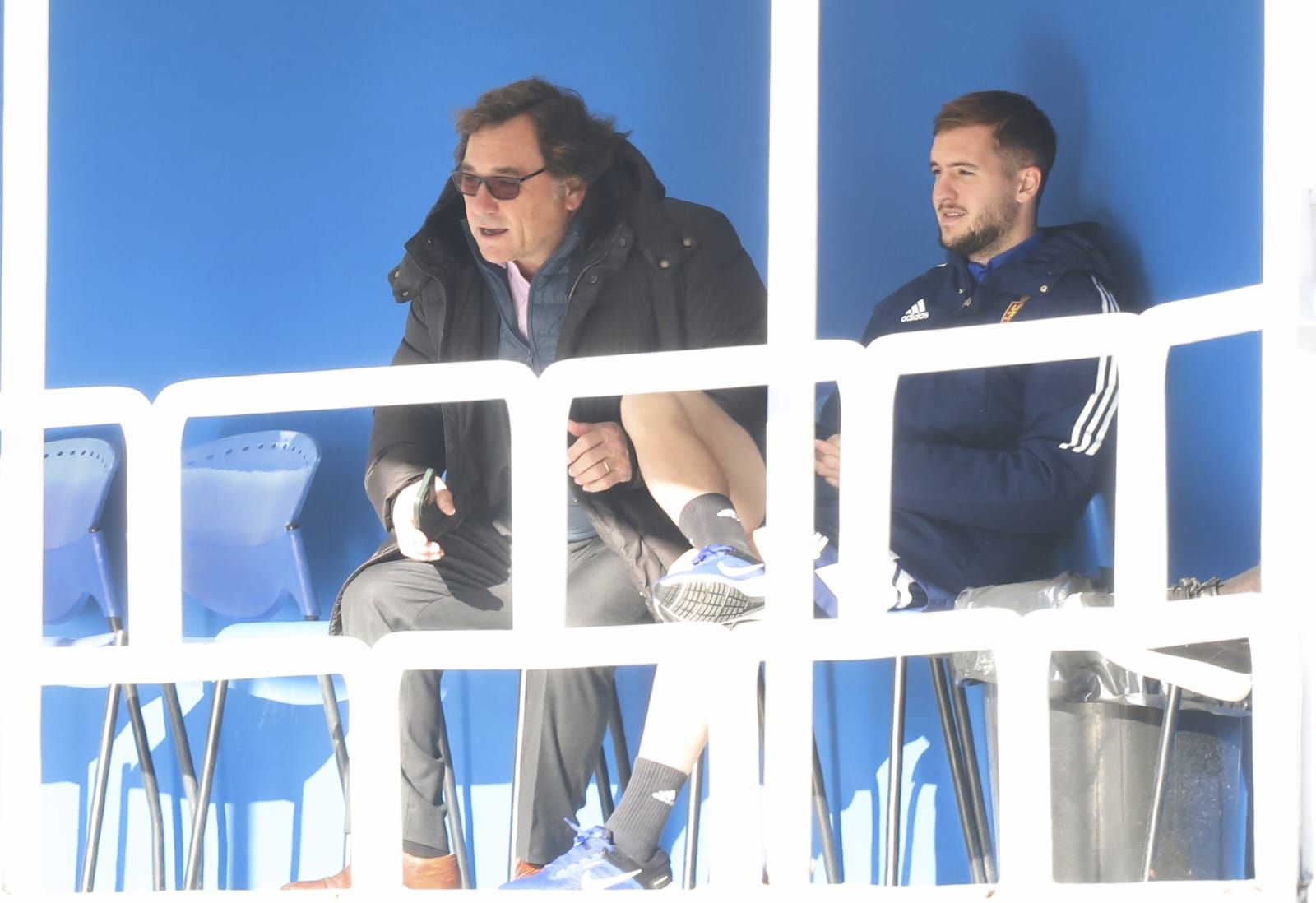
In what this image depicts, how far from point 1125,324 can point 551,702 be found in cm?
128

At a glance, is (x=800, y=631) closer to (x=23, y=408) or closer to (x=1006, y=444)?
(x=23, y=408)

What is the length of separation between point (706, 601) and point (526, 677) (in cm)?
50

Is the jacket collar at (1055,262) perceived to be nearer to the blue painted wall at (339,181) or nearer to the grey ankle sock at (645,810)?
the blue painted wall at (339,181)

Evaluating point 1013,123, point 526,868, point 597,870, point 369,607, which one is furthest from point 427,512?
point 1013,123

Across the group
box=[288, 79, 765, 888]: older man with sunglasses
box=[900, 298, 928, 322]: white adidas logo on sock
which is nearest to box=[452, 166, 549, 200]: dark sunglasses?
box=[288, 79, 765, 888]: older man with sunglasses

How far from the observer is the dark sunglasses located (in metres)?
2.49

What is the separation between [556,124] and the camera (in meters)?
2.55

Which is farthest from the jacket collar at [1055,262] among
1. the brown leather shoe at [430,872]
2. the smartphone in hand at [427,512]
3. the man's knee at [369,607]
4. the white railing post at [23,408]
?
the white railing post at [23,408]

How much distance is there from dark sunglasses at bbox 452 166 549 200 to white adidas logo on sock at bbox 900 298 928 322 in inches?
24.7

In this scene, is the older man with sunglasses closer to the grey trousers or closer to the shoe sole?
the grey trousers

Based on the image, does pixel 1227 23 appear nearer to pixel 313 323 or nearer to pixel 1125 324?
pixel 1125 324

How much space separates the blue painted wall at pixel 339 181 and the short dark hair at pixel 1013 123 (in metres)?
0.15

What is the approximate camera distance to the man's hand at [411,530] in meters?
2.35

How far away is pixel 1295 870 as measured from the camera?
1.12m
